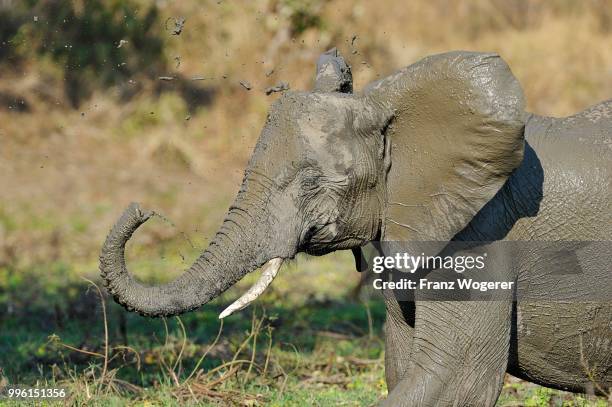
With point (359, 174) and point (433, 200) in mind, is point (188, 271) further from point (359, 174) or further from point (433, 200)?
point (433, 200)

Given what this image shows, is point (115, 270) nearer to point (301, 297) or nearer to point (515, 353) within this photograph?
point (515, 353)

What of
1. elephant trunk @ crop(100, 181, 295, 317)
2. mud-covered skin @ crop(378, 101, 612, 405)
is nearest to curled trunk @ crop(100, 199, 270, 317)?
elephant trunk @ crop(100, 181, 295, 317)

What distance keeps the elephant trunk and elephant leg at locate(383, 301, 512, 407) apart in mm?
776

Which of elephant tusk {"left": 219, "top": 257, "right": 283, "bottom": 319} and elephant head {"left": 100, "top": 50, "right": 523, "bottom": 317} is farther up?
elephant head {"left": 100, "top": 50, "right": 523, "bottom": 317}

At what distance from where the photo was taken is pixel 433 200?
17.4ft

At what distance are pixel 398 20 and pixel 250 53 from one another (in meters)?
3.65

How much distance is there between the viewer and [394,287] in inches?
221

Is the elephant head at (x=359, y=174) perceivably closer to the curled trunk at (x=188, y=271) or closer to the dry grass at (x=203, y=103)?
the curled trunk at (x=188, y=271)

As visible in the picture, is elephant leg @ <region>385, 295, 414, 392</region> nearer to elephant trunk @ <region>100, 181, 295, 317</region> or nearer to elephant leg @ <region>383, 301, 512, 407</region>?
elephant leg @ <region>383, 301, 512, 407</region>

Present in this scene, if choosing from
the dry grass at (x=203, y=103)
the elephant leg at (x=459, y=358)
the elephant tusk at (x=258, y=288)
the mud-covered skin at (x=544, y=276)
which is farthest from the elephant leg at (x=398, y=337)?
the dry grass at (x=203, y=103)

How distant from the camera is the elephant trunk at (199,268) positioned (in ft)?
16.5

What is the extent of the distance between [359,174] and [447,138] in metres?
0.43

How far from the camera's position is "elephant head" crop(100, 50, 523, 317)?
5.05 meters

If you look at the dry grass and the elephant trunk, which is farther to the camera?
the dry grass
